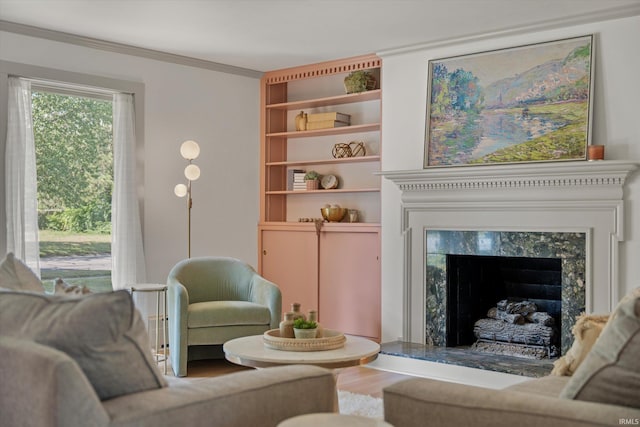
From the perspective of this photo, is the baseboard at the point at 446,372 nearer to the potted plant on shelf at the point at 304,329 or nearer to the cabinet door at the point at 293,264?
the cabinet door at the point at 293,264

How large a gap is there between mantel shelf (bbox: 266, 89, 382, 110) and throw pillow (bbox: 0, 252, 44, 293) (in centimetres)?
404

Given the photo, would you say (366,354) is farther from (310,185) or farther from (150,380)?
(310,185)

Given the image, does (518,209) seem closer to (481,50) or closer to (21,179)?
(481,50)

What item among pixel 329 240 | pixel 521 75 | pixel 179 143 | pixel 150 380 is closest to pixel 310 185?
pixel 329 240

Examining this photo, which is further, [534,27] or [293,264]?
[293,264]

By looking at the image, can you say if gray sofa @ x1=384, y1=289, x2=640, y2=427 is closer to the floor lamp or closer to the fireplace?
the fireplace

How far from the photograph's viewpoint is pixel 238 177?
275 inches

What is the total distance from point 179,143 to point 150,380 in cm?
452

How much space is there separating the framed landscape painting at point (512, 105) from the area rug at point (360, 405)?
6.68ft

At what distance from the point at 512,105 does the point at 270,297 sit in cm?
229

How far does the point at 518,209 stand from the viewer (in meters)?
5.31

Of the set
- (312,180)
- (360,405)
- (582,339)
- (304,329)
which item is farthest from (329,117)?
(582,339)

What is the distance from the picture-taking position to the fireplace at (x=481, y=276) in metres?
5.34

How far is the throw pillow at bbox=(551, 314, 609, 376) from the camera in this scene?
9.66ft
